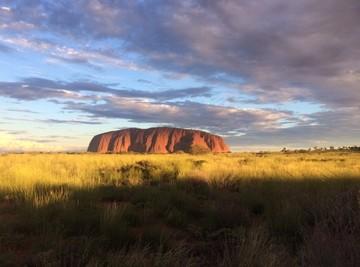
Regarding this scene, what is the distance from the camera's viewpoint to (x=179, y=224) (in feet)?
28.8

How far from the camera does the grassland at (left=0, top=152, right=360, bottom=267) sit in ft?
16.4

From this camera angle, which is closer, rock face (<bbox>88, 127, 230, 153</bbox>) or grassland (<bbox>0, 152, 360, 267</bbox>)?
grassland (<bbox>0, 152, 360, 267</bbox>)

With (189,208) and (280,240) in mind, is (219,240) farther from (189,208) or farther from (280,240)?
(189,208)

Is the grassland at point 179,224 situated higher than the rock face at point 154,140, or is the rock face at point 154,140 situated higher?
the rock face at point 154,140

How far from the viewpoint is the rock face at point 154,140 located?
439ft

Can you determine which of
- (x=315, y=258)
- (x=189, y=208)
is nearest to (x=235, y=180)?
(x=189, y=208)

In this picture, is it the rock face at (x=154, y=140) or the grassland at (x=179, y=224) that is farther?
the rock face at (x=154, y=140)

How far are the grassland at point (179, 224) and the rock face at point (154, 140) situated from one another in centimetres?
11492

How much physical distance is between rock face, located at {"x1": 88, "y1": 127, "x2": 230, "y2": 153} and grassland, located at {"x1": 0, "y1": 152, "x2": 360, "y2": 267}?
4524 inches

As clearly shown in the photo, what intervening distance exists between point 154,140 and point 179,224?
5097 inches

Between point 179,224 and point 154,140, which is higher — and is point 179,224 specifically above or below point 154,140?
below

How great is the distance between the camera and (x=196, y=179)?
14656mm

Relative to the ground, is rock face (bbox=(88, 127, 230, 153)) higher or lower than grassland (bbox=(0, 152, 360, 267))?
higher

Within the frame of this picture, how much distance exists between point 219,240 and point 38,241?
2726mm
